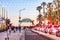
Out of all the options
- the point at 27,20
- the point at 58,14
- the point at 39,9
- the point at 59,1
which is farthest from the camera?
the point at 39,9

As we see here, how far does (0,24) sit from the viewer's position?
95188mm

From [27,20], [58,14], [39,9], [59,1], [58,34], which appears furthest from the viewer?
[39,9]

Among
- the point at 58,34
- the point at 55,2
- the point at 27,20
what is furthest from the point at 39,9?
the point at 58,34

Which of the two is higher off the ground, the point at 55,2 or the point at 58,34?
the point at 55,2

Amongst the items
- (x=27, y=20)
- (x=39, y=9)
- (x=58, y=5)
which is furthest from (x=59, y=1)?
(x=39, y=9)

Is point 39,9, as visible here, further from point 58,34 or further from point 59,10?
point 58,34

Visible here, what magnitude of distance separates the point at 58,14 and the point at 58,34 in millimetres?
7718

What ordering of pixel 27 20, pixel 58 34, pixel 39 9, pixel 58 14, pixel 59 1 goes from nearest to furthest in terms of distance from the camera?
pixel 58 34
pixel 58 14
pixel 59 1
pixel 27 20
pixel 39 9

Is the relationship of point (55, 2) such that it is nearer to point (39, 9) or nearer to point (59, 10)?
point (59, 10)

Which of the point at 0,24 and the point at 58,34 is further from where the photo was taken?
the point at 0,24

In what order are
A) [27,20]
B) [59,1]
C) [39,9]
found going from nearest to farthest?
[59,1] < [27,20] < [39,9]

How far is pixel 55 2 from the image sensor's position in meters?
50.5

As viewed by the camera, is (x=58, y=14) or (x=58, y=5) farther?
(x=58, y=5)

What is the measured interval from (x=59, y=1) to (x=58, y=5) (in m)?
1.04
